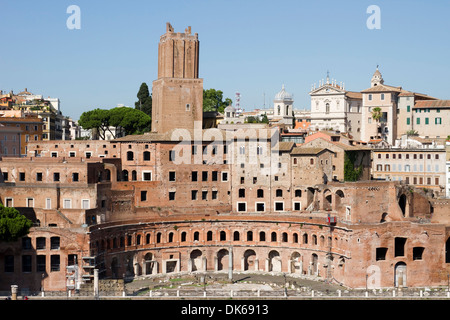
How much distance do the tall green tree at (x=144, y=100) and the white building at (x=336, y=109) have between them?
20589 mm

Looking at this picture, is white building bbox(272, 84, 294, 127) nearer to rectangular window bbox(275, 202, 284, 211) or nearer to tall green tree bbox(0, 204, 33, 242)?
rectangular window bbox(275, 202, 284, 211)

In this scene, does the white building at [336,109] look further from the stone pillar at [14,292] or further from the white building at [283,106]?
the stone pillar at [14,292]

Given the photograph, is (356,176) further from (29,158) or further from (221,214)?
(29,158)

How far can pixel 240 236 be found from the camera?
73.2 m

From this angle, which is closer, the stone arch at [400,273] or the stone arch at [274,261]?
the stone arch at [400,273]

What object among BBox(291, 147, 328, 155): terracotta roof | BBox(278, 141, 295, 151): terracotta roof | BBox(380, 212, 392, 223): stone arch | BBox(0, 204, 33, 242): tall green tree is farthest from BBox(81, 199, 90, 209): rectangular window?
BBox(380, 212, 392, 223): stone arch

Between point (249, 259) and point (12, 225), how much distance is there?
879 inches

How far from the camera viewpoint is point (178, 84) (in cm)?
7906

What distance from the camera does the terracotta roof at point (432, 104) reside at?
322 ft

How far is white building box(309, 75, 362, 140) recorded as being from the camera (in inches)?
4090

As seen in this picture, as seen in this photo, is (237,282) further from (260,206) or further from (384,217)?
(384,217)

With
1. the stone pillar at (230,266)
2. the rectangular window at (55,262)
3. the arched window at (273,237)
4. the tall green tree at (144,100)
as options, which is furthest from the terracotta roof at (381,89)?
the rectangular window at (55,262)

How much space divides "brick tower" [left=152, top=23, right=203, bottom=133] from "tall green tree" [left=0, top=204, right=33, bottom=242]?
2048cm
